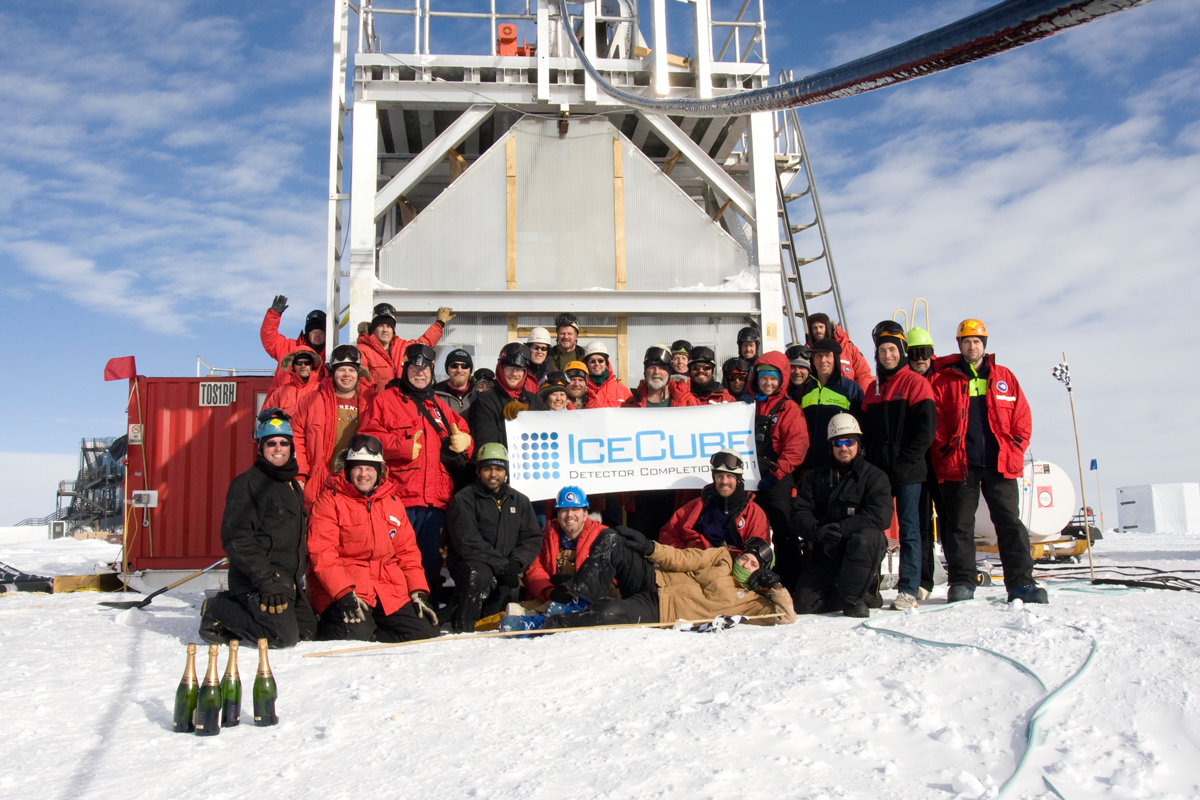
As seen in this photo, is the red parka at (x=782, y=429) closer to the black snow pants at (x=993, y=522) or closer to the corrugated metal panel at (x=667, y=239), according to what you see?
the black snow pants at (x=993, y=522)

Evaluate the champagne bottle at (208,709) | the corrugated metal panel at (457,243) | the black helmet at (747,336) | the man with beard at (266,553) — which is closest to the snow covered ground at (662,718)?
the champagne bottle at (208,709)

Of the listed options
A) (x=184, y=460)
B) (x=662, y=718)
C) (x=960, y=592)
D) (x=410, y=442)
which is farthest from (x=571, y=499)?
(x=184, y=460)

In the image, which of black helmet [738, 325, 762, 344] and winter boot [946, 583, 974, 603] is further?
black helmet [738, 325, 762, 344]

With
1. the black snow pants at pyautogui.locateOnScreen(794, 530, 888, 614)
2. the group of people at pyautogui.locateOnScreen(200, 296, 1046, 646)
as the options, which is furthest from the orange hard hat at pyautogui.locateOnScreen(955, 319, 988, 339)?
the black snow pants at pyautogui.locateOnScreen(794, 530, 888, 614)

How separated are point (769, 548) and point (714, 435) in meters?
1.57

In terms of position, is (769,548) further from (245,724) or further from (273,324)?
(273,324)

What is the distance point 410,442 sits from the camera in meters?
6.71

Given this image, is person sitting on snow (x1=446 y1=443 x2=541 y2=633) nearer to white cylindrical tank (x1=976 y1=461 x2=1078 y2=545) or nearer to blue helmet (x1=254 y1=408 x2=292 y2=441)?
blue helmet (x1=254 y1=408 x2=292 y2=441)

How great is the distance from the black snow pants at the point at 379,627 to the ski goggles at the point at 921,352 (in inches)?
166

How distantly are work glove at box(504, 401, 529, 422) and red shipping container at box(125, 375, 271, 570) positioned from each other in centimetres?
371

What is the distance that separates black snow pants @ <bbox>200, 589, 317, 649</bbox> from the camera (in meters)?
5.57

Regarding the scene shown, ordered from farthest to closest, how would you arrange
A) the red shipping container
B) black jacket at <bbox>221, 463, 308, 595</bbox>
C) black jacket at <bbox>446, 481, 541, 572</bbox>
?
the red shipping container, black jacket at <bbox>446, 481, 541, 572</bbox>, black jacket at <bbox>221, 463, 308, 595</bbox>

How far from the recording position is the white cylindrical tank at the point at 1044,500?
13438mm

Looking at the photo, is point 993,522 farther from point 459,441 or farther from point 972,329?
point 459,441
